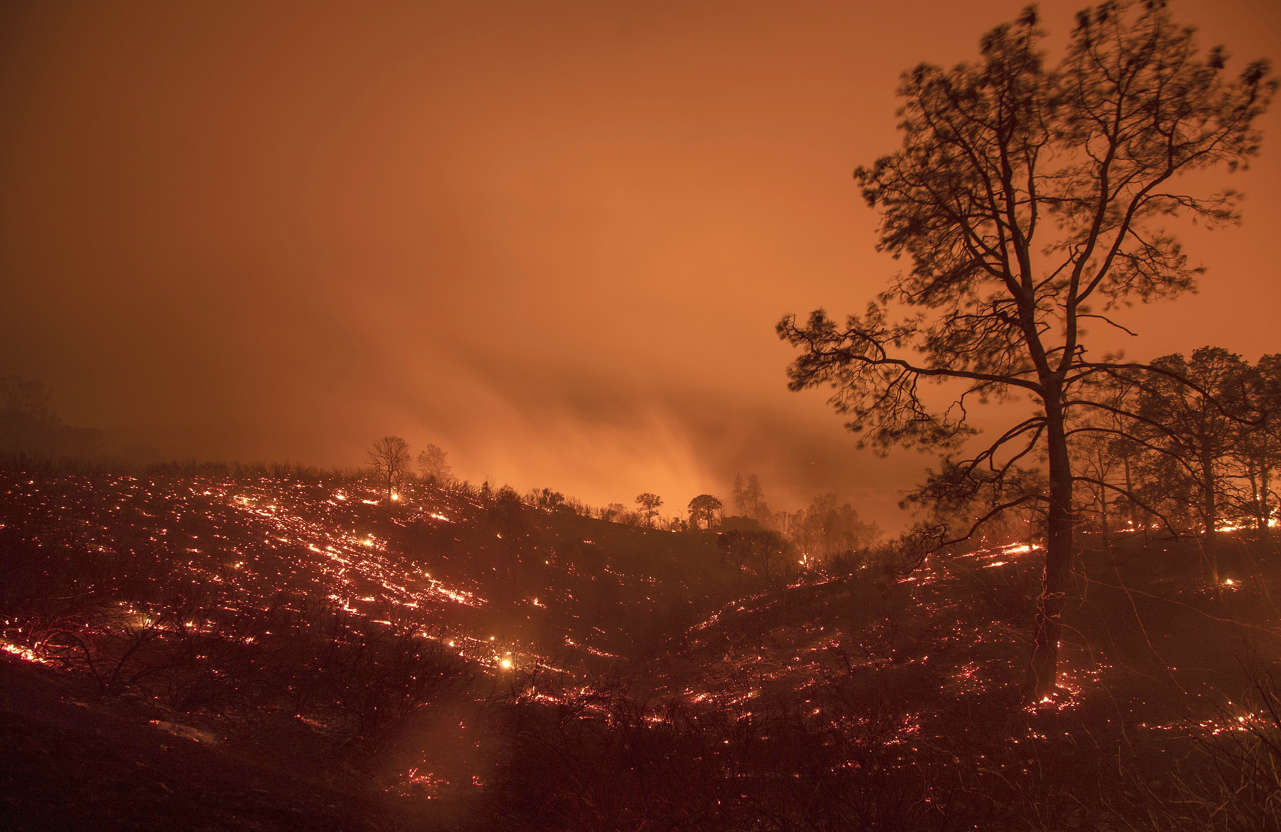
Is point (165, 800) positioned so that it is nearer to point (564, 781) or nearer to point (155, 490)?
point (564, 781)

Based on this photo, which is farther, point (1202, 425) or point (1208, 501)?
point (1202, 425)

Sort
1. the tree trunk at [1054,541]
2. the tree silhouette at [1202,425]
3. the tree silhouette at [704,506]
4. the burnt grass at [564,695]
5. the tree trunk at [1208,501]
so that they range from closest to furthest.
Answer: the burnt grass at [564,695], the tree trunk at [1208,501], the tree silhouette at [1202,425], the tree trunk at [1054,541], the tree silhouette at [704,506]

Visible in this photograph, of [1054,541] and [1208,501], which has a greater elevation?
[1054,541]

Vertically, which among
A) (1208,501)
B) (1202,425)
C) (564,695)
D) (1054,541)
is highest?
(1202,425)

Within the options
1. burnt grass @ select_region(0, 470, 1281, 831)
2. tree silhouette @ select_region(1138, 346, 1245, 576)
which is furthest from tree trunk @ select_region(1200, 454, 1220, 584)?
burnt grass @ select_region(0, 470, 1281, 831)

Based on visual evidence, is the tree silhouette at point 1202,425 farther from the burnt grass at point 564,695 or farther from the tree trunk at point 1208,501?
the burnt grass at point 564,695

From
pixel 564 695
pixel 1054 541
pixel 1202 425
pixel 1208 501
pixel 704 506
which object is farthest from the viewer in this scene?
pixel 704 506

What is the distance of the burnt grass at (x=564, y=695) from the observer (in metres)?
4.66

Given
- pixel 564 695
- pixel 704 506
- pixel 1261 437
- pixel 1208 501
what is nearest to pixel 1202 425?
pixel 1261 437

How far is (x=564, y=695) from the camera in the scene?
1133 cm

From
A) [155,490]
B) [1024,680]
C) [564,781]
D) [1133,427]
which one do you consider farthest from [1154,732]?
[155,490]

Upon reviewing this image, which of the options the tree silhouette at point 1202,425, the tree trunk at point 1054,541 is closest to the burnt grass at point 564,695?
the tree trunk at point 1054,541

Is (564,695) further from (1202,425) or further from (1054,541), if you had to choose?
(1202,425)

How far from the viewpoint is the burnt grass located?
4656 millimetres
